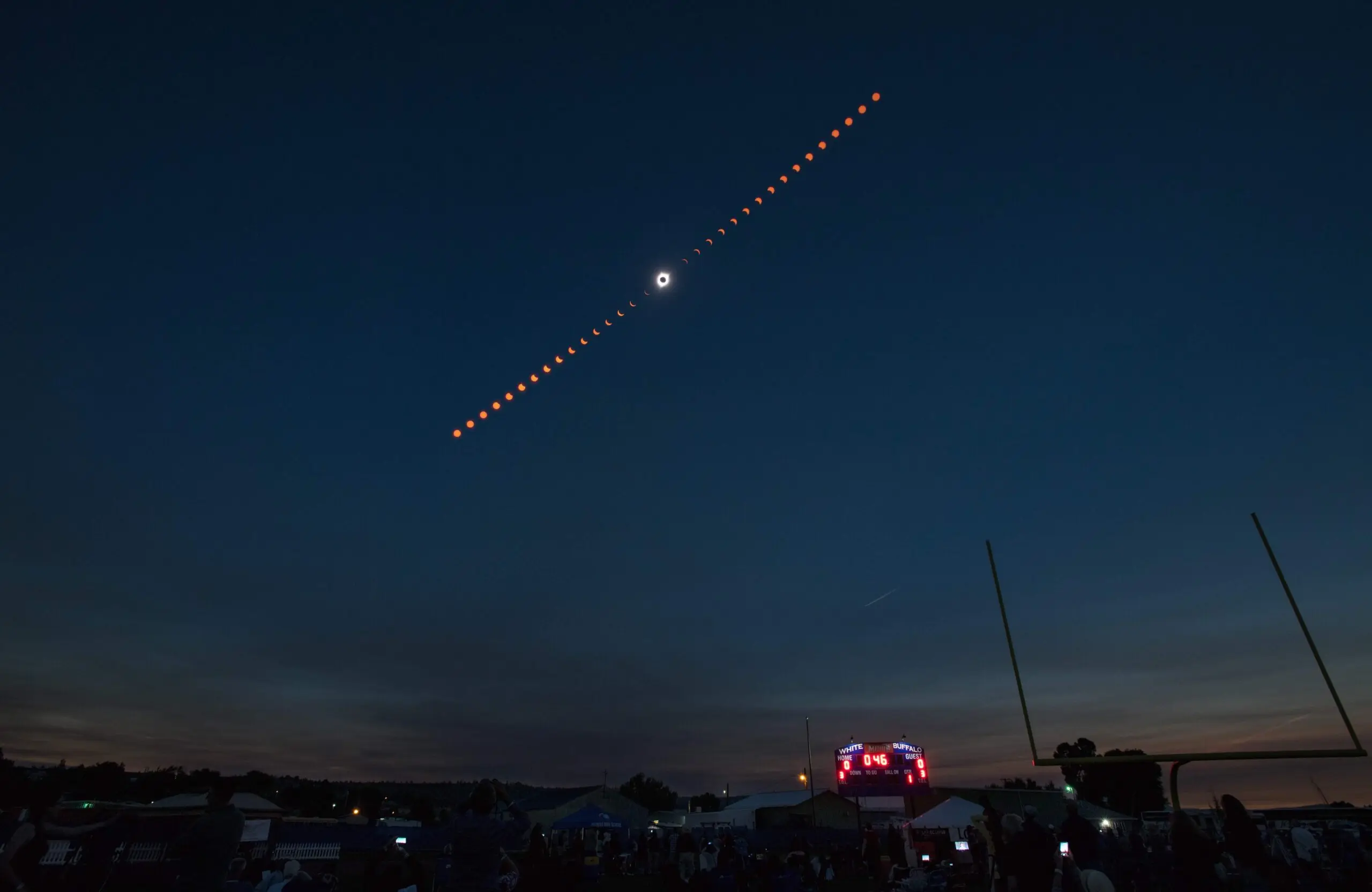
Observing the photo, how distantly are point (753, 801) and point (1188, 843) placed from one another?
6896 centimetres

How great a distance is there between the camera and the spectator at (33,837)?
5.35 meters

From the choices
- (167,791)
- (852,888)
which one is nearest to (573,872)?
(852,888)

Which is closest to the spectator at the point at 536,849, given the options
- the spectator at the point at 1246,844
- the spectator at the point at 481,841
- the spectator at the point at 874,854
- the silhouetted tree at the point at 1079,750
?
the spectator at the point at 481,841

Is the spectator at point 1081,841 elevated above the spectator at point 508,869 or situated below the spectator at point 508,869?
above

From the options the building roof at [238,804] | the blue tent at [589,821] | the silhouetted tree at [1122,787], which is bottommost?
the blue tent at [589,821]

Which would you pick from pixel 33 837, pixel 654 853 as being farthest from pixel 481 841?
pixel 654 853

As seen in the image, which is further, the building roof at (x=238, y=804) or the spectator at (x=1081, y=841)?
the building roof at (x=238, y=804)

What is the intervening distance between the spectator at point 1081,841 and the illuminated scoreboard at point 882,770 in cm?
3073

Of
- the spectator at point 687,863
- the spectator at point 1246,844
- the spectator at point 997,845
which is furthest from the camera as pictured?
the spectator at point 687,863

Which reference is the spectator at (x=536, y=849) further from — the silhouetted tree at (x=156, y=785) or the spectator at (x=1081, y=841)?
the silhouetted tree at (x=156, y=785)

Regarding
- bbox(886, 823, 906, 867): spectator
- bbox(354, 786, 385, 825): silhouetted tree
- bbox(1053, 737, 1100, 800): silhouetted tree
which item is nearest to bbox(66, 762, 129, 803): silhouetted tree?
bbox(354, 786, 385, 825): silhouetted tree

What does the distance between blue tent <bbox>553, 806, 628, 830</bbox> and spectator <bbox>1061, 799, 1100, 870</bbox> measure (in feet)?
73.1

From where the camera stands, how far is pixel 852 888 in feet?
74.1

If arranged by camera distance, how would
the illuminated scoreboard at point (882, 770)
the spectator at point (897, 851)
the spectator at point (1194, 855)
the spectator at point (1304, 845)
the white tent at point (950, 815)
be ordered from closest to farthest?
the spectator at point (1194, 855), the spectator at point (1304, 845), the spectator at point (897, 851), the white tent at point (950, 815), the illuminated scoreboard at point (882, 770)
